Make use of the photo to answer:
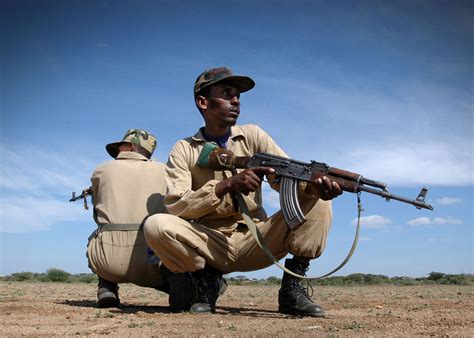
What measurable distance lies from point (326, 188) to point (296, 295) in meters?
1.04

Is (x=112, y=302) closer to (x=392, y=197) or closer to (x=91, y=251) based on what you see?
(x=91, y=251)

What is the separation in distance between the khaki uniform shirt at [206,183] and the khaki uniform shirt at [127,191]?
0.90 m

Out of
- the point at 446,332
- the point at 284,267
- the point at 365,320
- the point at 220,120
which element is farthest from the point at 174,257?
the point at 446,332

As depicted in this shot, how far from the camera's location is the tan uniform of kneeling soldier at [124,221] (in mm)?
6270

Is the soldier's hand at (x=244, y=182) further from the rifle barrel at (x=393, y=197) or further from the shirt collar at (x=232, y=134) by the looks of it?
the rifle barrel at (x=393, y=197)

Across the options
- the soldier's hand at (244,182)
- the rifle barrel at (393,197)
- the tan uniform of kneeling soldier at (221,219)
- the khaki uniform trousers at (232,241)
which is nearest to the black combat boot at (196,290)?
the tan uniform of kneeling soldier at (221,219)

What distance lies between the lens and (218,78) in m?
5.66

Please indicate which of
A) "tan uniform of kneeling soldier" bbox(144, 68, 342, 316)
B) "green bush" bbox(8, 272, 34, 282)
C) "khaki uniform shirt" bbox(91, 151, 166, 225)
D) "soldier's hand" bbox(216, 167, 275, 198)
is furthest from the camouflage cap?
"green bush" bbox(8, 272, 34, 282)

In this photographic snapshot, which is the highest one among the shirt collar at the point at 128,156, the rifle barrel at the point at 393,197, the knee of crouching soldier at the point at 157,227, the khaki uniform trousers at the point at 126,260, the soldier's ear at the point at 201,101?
the soldier's ear at the point at 201,101

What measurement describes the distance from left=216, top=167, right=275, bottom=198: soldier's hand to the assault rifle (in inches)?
5.2

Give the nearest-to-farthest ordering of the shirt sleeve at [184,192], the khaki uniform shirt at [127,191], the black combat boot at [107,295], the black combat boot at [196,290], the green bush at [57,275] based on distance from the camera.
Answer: the shirt sleeve at [184,192] → the black combat boot at [196,290] → the black combat boot at [107,295] → the khaki uniform shirt at [127,191] → the green bush at [57,275]

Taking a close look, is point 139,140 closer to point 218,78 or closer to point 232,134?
point 232,134

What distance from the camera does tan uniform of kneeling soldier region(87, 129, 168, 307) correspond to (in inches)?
247

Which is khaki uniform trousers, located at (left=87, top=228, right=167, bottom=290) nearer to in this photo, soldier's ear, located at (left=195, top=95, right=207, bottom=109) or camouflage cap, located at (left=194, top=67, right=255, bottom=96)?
soldier's ear, located at (left=195, top=95, right=207, bottom=109)
